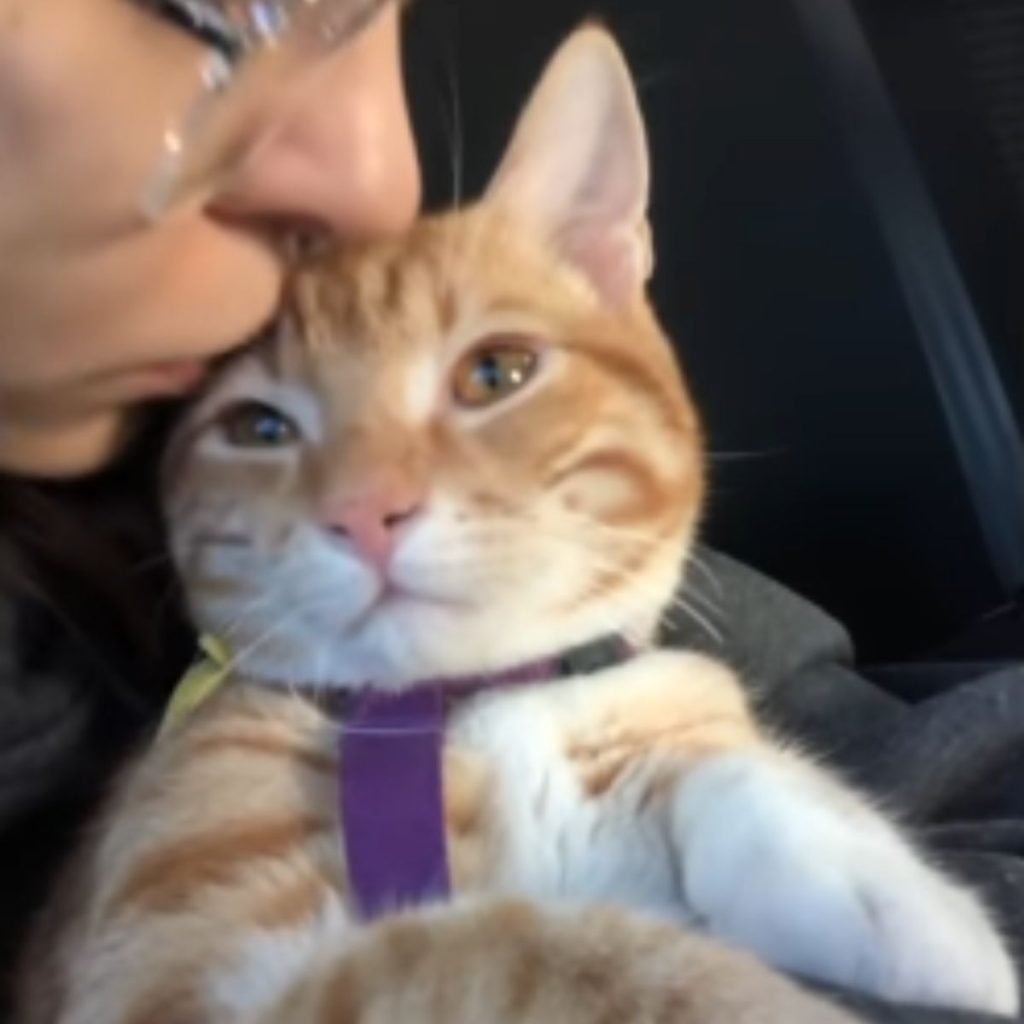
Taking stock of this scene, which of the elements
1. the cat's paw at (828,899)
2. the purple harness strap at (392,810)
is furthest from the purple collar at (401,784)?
the cat's paw at (828,899)

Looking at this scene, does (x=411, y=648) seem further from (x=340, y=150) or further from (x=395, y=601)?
(x=340, y=150)

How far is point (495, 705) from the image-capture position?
1.25 m

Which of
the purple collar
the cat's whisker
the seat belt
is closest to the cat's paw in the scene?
the purple collar

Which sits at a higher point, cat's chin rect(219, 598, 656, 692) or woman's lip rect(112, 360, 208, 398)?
woman's lip rect(112, 360, 208, 398)

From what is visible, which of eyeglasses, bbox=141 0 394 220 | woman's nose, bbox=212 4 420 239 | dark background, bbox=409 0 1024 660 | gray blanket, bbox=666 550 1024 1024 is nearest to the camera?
eyeglasses, bbox=141 0 394 220

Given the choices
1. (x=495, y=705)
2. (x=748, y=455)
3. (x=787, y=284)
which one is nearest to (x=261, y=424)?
(x=495, y=705)

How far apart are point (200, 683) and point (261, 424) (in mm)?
160

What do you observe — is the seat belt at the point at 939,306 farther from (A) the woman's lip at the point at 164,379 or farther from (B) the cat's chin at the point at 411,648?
(A) the woman's lip at the point at 164,379

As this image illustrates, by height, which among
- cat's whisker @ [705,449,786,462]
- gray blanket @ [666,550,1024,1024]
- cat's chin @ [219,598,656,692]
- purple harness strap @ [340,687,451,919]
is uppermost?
cat's chin @ [219,598,656,692]

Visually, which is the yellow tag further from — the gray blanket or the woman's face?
the gray blanket

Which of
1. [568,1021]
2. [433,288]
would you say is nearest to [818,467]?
[433,288]

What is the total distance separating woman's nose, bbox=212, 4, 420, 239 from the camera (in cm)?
105

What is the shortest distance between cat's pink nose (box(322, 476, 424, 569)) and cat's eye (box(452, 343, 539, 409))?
0.12 meters

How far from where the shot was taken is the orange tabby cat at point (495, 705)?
101 centimetres
